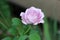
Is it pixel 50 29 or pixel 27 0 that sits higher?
pixel 27 0

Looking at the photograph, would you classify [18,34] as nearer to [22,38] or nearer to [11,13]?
[22,38]

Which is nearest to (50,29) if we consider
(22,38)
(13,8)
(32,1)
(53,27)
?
(53,27)

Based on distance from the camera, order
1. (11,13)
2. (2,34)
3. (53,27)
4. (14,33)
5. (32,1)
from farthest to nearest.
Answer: (11,13), (32,1), (2,34), (53,27), (14,33)

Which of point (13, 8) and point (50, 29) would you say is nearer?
point (50, 29)

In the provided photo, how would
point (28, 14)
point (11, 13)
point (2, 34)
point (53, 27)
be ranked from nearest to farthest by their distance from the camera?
point (28, 14)
point (53, 27)
point (2, 34)
point (11, 13)

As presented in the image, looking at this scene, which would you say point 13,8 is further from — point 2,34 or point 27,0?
point 2,34

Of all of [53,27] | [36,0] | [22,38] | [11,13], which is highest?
[11,13]

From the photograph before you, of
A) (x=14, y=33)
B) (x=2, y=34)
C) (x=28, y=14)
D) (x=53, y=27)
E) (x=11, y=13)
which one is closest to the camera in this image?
(x=28, y=14)

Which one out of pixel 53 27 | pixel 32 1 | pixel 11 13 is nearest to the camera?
pixel 53 27

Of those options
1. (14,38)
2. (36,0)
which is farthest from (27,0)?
(14,38)
